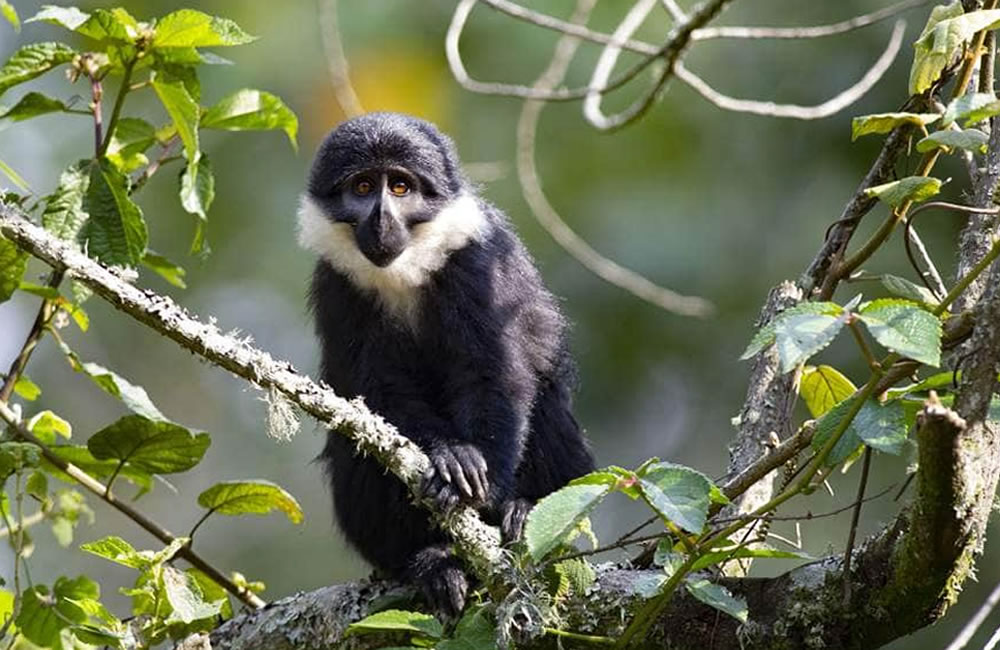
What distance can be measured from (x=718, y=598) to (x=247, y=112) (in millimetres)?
2539

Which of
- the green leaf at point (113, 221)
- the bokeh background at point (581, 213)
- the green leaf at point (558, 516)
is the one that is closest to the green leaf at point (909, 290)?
the green leaf at point (558, 516)

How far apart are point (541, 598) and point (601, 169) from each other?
30.6 ft

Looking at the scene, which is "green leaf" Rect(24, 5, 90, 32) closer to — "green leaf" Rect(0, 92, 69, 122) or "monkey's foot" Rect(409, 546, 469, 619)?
"green leaf" Rect(0, 92, 69, 122)

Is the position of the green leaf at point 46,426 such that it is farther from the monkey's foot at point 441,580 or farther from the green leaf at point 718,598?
the green leaf at point 718,598

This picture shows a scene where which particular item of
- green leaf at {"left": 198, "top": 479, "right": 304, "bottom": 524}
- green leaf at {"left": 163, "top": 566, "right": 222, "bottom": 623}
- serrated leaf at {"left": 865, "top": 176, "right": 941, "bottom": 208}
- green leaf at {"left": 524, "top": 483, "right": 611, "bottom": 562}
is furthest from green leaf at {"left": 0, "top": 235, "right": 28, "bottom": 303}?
serrated leaf at {"left": 865, "top": 176, "right": 941, "bottom": 208}

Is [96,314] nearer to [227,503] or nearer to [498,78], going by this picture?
[498,78]

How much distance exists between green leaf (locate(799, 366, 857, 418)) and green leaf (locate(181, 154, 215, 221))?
6.91 feet

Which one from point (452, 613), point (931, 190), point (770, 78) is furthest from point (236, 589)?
point (770, 78)

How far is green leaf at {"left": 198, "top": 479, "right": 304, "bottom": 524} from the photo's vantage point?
4.68m

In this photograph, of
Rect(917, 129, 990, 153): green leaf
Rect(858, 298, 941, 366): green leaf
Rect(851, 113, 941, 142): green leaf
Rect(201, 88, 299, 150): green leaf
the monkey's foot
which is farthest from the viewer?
Rect(201, 88, 299, 150): green leaf

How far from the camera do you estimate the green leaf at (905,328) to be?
2.80 meters

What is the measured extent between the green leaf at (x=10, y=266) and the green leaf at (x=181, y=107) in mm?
645

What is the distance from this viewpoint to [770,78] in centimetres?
1180

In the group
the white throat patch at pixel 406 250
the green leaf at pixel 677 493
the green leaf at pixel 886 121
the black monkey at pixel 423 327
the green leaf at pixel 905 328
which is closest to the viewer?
the green leaf at pixel 905 328
